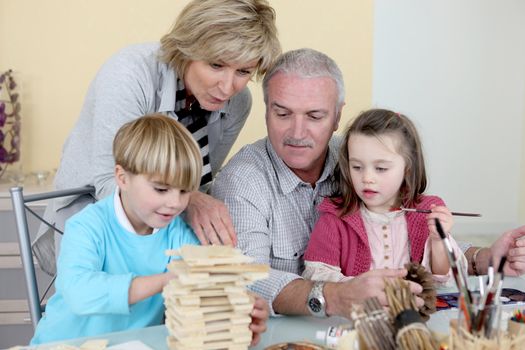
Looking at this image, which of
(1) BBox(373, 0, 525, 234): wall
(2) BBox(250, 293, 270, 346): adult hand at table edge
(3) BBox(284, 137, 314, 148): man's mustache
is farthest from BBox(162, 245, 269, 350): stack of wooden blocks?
(1) BBox(373, 0, 525, 234): wall

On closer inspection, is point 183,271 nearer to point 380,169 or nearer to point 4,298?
point 380,169

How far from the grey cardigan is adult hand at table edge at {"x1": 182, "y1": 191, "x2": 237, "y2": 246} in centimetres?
33

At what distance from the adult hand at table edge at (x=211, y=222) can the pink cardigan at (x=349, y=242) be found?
0.25 meters

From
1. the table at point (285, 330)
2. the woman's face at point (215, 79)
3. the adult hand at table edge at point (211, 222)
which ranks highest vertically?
the woman's face at point (215, 79)

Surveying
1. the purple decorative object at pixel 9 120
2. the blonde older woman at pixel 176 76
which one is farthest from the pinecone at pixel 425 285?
the purple decorative object at pixel 9 120

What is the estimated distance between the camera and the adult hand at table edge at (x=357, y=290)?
151cm

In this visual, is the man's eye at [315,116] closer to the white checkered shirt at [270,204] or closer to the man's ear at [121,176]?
the white checkered shirt at [270,204]

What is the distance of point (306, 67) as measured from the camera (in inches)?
81.9

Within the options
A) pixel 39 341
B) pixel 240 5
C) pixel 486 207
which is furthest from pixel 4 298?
pixel 486 207

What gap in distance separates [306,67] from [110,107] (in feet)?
1.96

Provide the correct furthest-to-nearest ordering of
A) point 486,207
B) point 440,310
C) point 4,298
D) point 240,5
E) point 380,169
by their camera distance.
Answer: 1. point 486,207
2. point 4,298
3. point 240,5
4. point 380,169
5. point 440,310

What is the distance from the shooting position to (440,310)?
1659mm

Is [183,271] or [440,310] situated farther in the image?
[440,310]

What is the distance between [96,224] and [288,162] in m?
0.65
